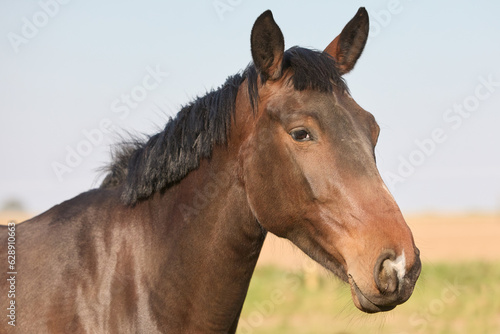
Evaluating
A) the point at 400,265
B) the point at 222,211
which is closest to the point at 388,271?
the point at 400,265

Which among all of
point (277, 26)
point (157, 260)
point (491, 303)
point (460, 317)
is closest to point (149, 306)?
point (157, 260)

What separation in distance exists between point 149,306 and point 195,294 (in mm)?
295

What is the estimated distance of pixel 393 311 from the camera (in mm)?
10531

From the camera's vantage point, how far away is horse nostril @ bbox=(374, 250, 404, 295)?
2.60m

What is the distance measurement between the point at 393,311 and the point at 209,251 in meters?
8.22

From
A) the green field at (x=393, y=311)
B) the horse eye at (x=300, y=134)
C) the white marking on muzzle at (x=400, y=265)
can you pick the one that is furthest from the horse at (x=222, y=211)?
the green field at (x=393, y=311)

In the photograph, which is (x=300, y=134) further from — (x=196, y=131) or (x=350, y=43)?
(x=350, y=43)

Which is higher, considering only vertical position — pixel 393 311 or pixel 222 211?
pixel 222 211

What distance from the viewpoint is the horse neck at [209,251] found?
3.27 metres

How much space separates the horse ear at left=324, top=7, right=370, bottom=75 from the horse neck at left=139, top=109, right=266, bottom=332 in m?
1.03

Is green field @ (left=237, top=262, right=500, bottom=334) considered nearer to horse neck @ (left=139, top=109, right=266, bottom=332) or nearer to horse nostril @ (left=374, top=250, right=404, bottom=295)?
horse neck @ (left=139, top=109, right=266, bottom=332)

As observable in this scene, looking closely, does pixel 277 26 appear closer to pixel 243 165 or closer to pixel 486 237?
pixel 243 165

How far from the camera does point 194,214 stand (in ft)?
11.2

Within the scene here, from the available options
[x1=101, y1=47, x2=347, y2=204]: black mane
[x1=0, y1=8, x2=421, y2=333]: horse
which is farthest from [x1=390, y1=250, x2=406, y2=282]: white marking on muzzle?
[x1=101, y1=47, x2=347, y2=204]: black mane
